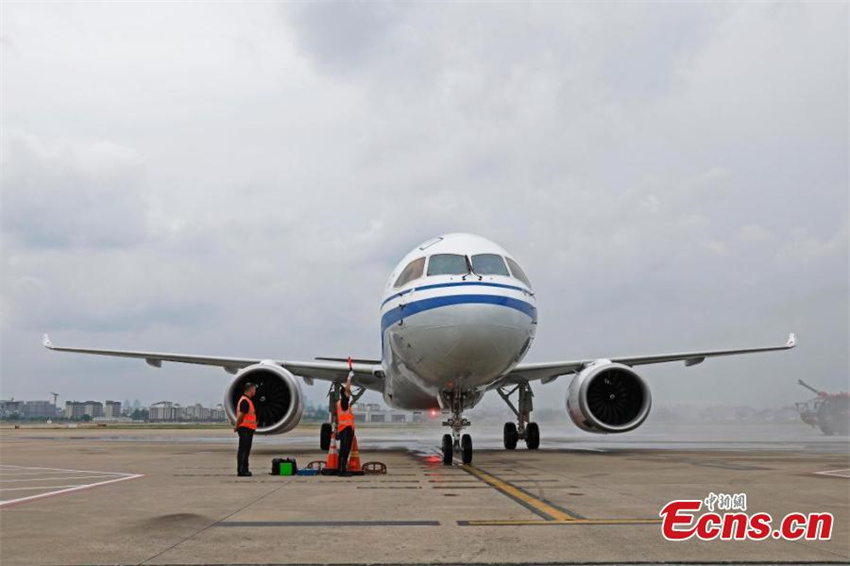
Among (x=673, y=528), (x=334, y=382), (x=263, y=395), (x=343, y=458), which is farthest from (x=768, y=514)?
(x=334, y=382)

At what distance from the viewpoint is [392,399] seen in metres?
18.7

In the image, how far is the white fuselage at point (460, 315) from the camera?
471 inches

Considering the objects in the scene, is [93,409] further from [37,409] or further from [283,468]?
[283,468]

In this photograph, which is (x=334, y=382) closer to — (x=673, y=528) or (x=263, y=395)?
(x=263, y=395)

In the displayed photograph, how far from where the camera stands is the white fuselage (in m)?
12.0

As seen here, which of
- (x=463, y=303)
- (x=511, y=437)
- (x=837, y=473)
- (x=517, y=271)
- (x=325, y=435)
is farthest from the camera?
(x=511, y=437)

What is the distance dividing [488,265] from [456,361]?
6.32ft

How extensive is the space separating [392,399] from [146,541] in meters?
13.5

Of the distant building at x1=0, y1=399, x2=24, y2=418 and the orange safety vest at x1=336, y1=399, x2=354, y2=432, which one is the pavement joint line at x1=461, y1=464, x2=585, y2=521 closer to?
the orange safety vest at x1=336, y1=399, x2=354, y2=432

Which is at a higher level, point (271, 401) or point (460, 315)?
point (460, 315)

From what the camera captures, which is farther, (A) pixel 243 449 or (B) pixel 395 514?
(A) pixel 243 449

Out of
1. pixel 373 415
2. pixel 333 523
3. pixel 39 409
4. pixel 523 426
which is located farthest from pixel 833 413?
pixel 39 409

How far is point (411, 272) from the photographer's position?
1396 centimetres

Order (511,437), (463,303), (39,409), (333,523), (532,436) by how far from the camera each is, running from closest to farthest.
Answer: (333,523) < (463,303) < (532,436) < (511,437) < (39,409)
